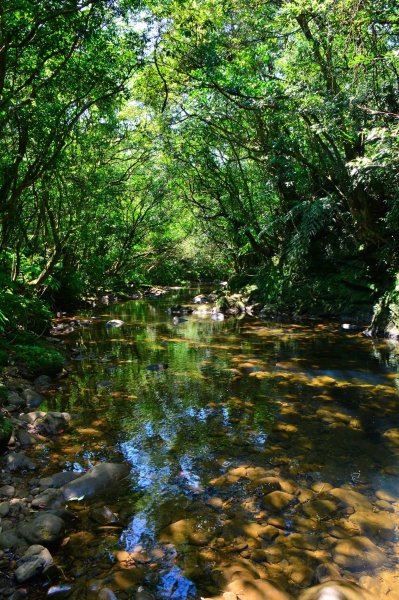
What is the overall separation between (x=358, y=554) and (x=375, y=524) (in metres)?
0.48

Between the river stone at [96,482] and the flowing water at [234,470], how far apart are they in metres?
0.14

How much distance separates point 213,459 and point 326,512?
1.45 m

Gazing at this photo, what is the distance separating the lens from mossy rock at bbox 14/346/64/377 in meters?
7.77

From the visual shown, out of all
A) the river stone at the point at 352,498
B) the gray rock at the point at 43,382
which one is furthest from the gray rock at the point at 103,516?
the gray rock at the point at 43,382

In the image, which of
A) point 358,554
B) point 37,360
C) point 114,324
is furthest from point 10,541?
point 114,324

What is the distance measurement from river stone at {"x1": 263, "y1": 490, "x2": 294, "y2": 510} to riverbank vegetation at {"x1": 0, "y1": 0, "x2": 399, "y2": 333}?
18.1 ft

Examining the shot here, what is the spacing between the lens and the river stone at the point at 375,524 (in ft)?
11.4

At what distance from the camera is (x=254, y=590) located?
9.40ft

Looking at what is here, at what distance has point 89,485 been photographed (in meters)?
4.09

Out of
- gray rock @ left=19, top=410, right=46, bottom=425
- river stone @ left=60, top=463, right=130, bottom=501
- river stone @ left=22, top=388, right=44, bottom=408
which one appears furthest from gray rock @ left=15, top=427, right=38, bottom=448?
river stone @ left=22, top=388, right=44, bottom=408

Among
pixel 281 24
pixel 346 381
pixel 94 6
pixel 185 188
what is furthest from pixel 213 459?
pixel 185 188

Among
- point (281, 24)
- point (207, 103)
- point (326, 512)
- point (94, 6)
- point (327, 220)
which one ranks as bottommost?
point (326, 512)

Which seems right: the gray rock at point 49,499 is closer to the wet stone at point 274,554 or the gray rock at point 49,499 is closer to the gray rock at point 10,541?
the gray rock at point 10,541

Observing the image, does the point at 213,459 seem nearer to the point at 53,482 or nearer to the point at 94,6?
the point at 53,482
